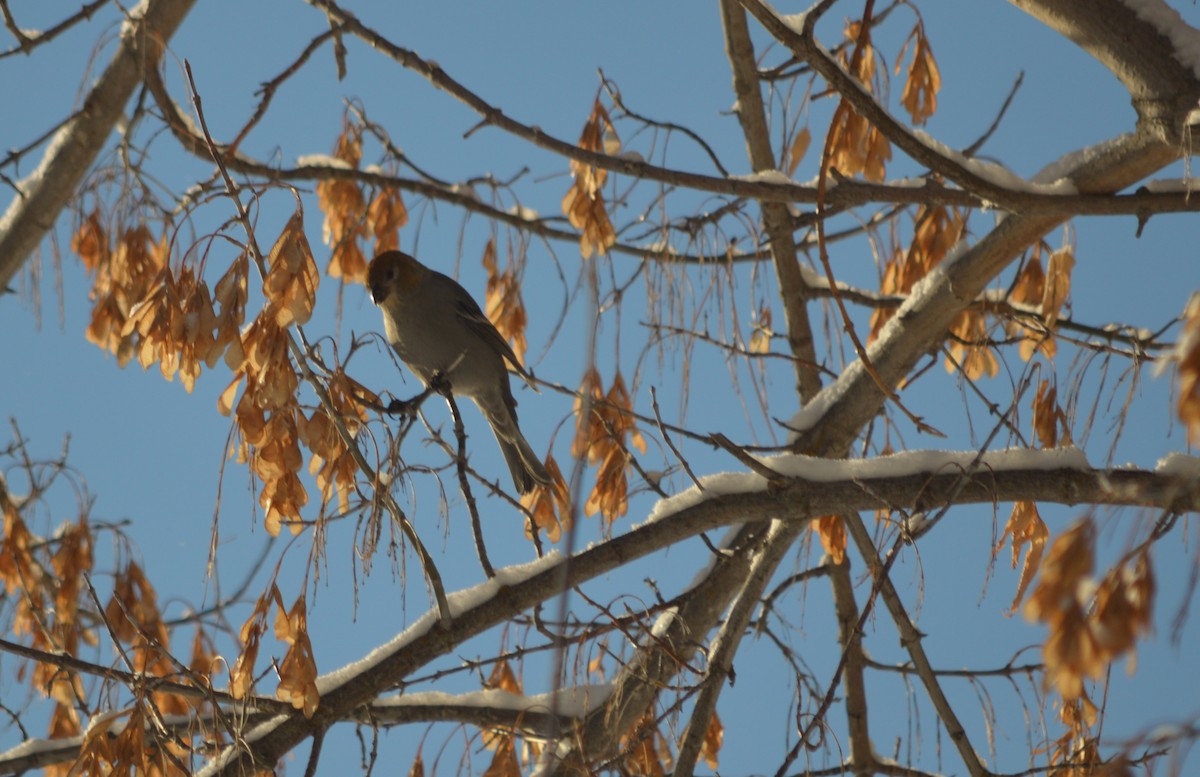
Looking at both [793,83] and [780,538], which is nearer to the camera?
[780,538]

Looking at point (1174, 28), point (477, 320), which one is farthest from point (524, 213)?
point (1174, 28)

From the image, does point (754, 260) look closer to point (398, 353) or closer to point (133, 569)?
point (398, 353)

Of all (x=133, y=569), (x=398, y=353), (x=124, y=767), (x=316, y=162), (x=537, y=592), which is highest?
(x=316, y=162)

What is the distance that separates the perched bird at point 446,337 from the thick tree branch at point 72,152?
0.90 meters

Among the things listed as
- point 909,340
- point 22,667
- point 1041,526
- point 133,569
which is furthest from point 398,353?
point 1041,526

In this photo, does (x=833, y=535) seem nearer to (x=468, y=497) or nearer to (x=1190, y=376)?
(x=468, y=497)

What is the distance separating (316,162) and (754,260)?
4.64 ft

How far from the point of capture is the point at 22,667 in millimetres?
3311

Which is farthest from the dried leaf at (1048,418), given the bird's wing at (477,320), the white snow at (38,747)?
the white snow at (38,747)

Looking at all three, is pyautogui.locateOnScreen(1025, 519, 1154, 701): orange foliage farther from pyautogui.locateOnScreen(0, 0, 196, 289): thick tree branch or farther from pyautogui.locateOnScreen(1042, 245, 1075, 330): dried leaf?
pyautogui.locateOnScreen(0, 0, 196, 289): thick tree branch

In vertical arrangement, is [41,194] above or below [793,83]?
below

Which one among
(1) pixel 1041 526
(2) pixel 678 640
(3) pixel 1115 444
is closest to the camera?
(3) pixel 1115 444

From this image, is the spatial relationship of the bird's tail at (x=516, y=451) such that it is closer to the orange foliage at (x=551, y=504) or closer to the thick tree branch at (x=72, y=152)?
the orange foliage at (x=551, y=504)

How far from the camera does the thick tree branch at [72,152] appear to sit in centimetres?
326
